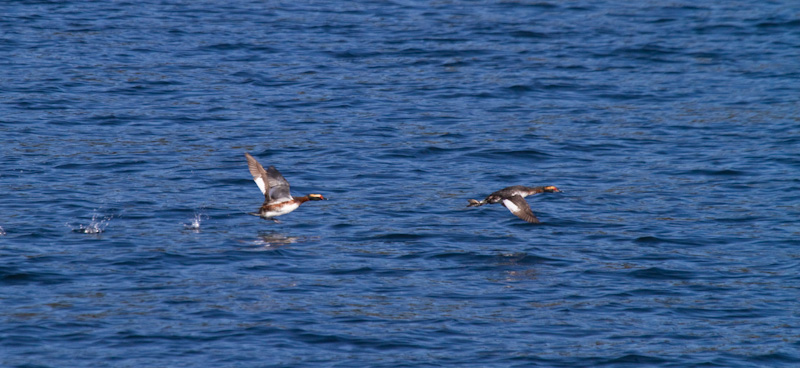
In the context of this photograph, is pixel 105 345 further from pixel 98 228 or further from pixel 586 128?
pixel 586 128

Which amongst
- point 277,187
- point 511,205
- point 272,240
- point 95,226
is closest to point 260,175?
point 277,187

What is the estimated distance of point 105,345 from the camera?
445 inches

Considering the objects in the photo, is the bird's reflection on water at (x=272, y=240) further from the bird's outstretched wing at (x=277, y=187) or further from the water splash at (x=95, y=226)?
the water splash at (x=95, y=226)

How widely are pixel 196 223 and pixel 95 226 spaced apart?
4.67 ft

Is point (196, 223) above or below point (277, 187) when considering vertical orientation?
below

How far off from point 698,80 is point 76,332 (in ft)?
57.6

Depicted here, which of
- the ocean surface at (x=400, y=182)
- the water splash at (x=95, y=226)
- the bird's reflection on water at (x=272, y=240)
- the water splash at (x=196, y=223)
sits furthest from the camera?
the water splash at (x=196, y=223)

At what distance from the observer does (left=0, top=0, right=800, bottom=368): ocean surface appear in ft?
39.5

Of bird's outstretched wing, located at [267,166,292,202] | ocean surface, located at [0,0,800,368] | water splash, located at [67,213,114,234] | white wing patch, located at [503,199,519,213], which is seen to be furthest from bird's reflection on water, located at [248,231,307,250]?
white wing patch, located at [503,199,519,213]

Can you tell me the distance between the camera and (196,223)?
15.8 meters

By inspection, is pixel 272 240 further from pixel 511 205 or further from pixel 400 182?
pixel 400 182

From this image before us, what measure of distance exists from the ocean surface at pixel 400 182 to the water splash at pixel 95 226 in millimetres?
51

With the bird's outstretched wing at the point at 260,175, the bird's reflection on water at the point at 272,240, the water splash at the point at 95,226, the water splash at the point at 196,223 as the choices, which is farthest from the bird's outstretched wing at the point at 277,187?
the water splash at the point at 95,226

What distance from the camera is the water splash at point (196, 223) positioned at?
15536mm
